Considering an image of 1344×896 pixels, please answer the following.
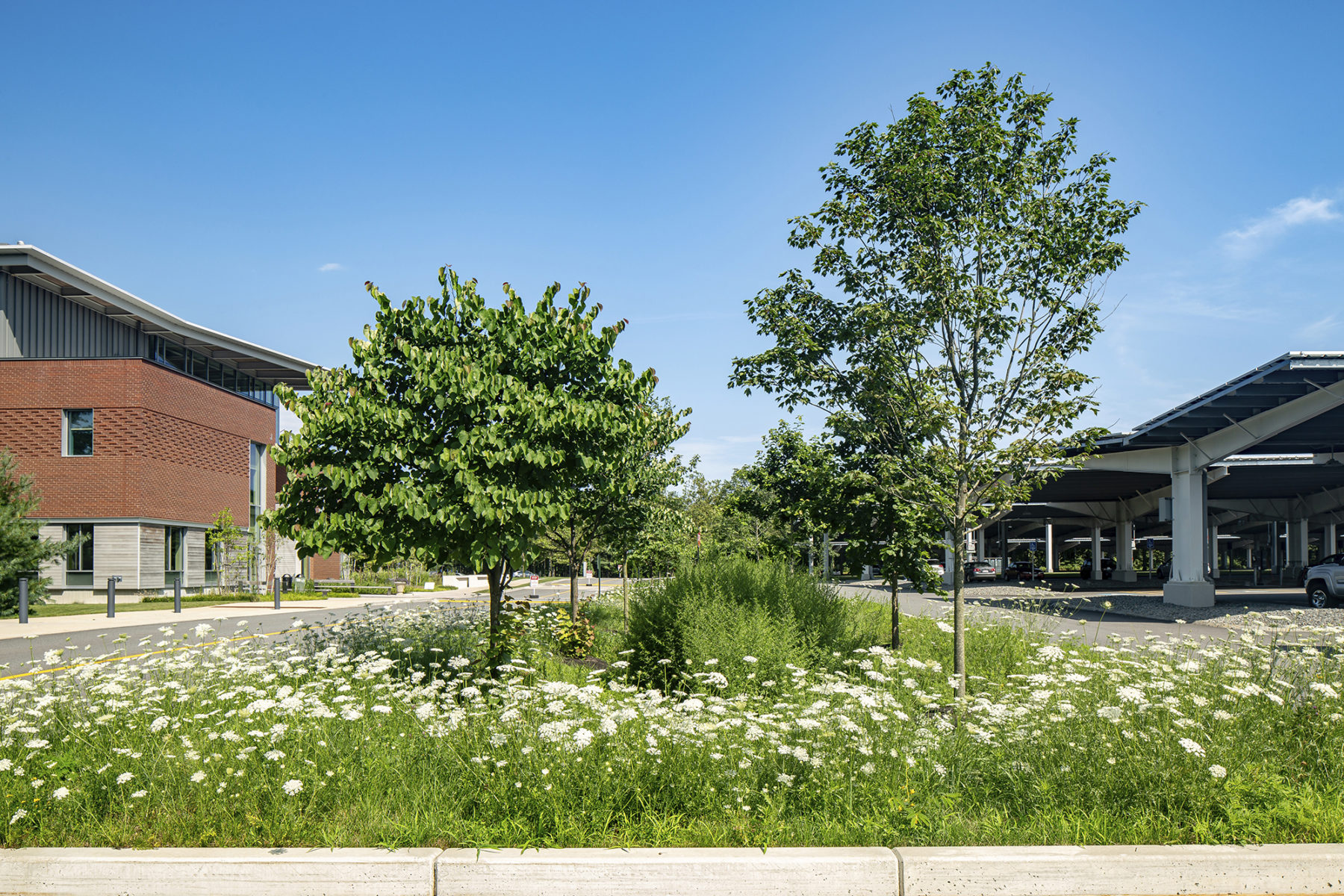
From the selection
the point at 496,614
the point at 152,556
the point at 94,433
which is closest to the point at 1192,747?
Answer: the point at 496,614

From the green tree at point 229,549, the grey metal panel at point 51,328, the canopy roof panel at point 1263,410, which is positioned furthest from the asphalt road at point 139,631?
the canopy roof panel at point 1263,410

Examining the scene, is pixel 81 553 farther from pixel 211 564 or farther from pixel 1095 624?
pixel 1095 624

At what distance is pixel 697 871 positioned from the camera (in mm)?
3953

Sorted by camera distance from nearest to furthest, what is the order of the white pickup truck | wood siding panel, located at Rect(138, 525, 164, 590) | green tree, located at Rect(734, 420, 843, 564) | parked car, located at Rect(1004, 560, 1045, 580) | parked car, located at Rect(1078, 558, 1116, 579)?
green tree, located at Rect(734, 420, 843, 564) → the white pickup truck → wood siding panel, located at Rect(138, 525, 164, 590) → parked car, located at Rect(1004, 560, 1045, 580) → parked car, located at Rect(1078, 558, 1116, 579)

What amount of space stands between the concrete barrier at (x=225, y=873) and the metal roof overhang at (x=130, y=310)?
29.2 metres

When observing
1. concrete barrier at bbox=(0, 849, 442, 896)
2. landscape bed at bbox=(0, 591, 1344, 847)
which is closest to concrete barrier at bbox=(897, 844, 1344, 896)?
landscape bed at bbox=(0, 591, 1344, 847)

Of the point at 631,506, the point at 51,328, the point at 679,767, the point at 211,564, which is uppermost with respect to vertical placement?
the point at 51,328

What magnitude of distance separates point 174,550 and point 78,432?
19.9ft

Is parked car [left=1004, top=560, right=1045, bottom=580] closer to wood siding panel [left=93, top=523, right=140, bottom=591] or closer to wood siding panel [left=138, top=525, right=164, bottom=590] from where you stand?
wood siding panel [left=138, top=525, right=164, bottom=590]

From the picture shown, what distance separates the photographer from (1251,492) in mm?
41000

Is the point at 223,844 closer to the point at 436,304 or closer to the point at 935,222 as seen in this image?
the point at 436,304

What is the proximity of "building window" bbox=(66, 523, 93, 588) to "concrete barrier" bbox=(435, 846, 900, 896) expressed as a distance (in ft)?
119

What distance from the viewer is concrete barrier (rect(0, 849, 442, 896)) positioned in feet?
13.0

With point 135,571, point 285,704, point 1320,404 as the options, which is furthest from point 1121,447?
point 135,571
